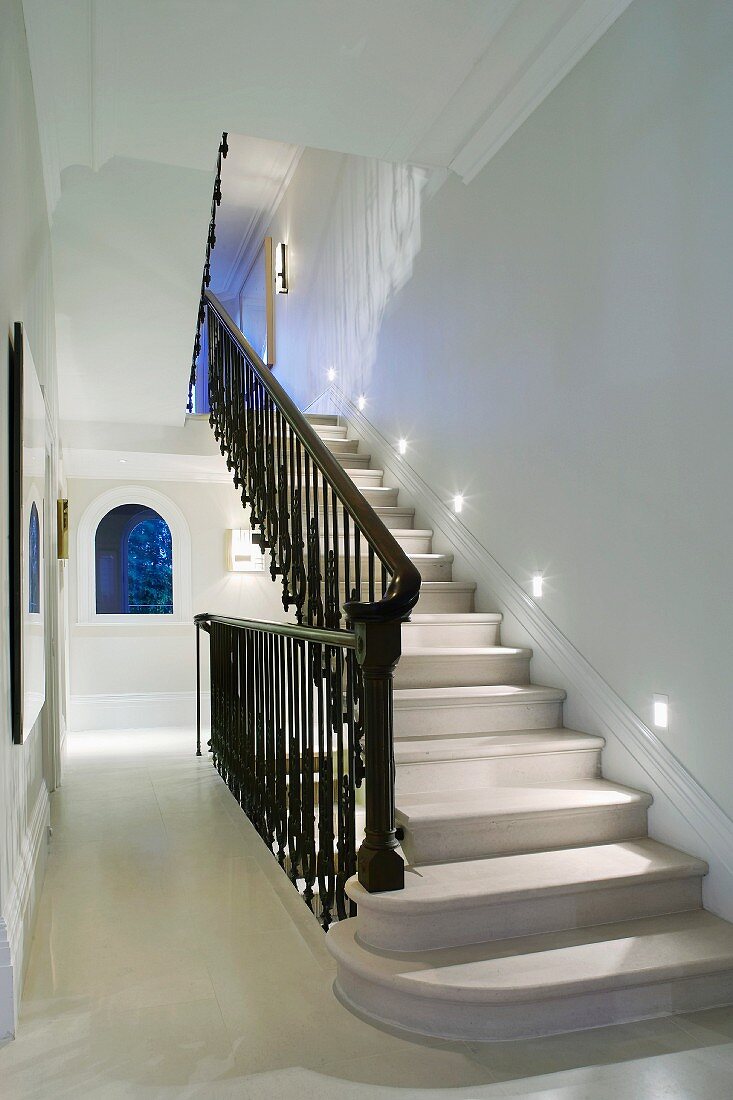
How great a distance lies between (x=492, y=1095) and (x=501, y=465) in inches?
116

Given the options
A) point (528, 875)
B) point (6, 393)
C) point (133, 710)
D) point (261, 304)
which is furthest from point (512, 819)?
point (261, 304)

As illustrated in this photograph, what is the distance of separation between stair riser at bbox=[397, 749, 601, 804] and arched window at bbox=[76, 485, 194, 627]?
501 cm

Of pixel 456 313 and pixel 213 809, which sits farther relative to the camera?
pixel 456 313

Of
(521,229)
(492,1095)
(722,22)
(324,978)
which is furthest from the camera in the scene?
(521,229)

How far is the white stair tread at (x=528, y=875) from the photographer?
2.34 m

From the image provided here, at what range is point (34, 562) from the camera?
9.37ft

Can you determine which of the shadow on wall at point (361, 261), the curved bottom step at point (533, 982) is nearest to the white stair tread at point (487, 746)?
the curved bottom step at point (533, 982)

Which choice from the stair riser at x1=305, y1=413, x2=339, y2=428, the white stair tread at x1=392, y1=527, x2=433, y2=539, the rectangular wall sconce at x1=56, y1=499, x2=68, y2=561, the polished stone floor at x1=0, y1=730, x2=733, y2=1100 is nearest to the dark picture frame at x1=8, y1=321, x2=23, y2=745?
the polished stone floor at x1=0, y1=730, x2=733, y2=1100

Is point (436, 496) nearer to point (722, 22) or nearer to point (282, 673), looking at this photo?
point (282, 673)

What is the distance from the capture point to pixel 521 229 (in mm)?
3984

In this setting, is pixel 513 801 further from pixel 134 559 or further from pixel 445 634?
pixel 134 559

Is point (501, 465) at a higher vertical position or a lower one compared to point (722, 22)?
lower

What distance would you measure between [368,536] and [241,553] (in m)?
5.17

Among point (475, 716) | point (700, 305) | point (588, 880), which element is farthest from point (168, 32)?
point (588, 880)
